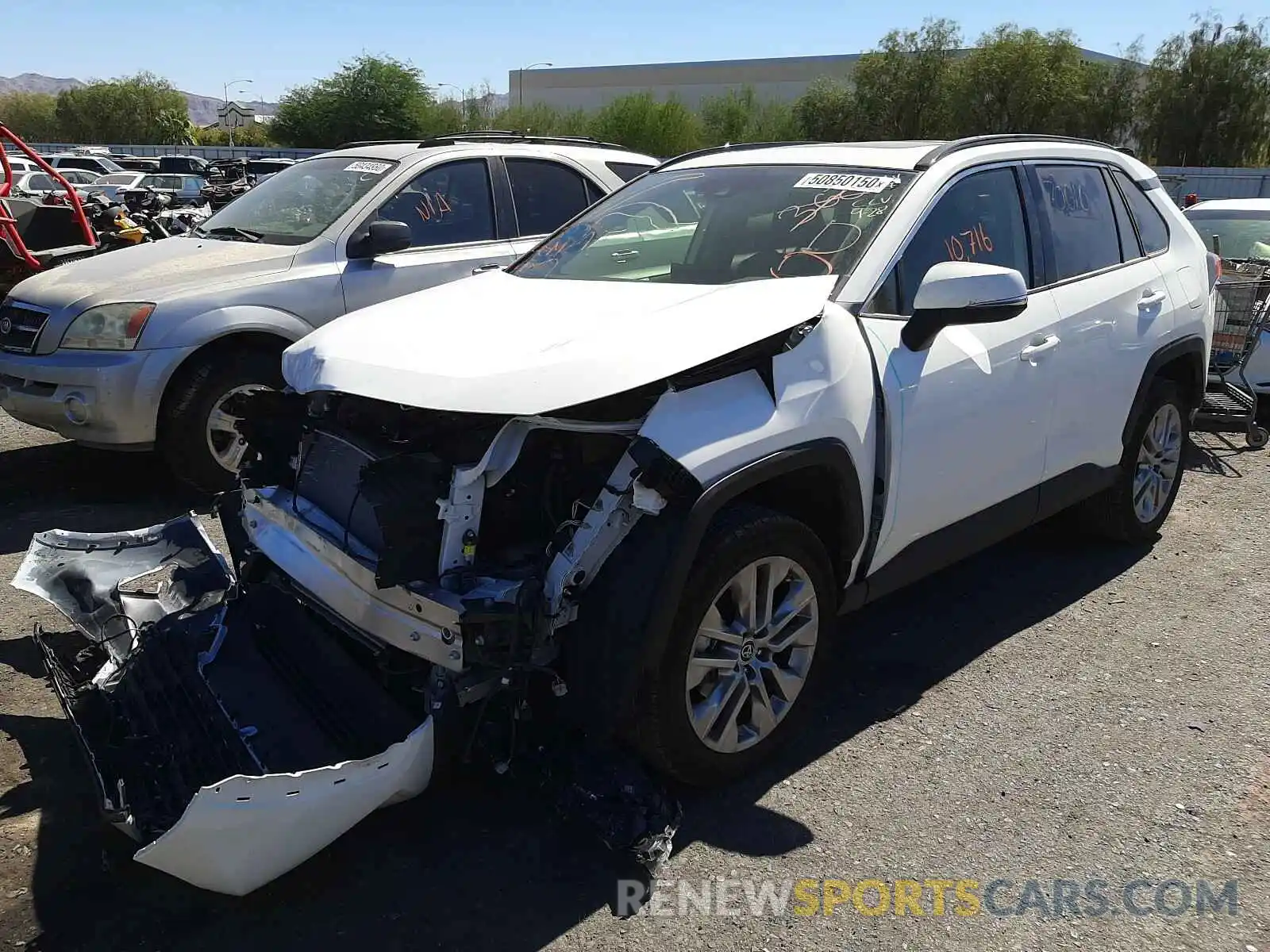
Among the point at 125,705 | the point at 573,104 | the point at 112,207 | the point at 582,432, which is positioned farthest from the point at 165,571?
the point at 573,104

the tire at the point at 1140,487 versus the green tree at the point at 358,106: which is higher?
the green tree at the point at 358,106

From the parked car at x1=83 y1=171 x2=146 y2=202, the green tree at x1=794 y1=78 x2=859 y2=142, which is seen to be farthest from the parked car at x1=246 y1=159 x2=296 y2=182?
the green tree at x1=794 y1=78 x2=859 y2=142

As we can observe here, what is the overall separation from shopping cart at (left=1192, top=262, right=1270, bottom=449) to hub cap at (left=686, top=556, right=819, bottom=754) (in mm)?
5078

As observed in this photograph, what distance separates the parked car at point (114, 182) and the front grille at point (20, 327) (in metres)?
18.3

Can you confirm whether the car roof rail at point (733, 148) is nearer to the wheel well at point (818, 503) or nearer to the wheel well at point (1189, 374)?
the wheel well at point (818, 503)

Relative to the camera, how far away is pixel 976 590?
4.98 meters

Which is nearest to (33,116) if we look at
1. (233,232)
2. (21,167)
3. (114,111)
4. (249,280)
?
(114,111)

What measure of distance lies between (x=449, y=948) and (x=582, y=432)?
1418mm

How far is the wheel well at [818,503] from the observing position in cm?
334

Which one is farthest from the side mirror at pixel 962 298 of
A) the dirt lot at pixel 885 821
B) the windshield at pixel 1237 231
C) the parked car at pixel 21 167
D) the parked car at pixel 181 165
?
the parked car at pixel 181 165

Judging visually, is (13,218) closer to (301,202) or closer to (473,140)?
(301,202)

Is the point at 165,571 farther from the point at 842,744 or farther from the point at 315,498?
the point at 842,744

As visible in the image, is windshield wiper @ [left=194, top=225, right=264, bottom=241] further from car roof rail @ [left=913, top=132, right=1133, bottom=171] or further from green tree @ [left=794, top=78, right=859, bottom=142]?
green tree @ [left=794, top=78, right=859, bottom=142]

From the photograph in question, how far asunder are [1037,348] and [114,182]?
28307mm
